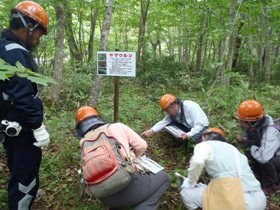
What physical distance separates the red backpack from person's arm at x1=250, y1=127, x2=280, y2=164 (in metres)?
2.44

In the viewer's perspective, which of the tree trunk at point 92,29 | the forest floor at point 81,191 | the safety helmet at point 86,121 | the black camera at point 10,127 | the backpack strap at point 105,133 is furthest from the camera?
the tree trunk at point 92,29

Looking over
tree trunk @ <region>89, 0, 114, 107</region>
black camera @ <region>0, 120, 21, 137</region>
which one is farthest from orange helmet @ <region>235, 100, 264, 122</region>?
black camera @ <region>0, 120, 21, 137</region>

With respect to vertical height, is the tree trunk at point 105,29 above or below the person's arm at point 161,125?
above

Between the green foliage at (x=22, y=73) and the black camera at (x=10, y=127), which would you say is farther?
the black camera at (x=10, y=127)

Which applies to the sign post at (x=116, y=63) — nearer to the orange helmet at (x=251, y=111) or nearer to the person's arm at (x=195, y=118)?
the person's arm at (x=195, y=118)

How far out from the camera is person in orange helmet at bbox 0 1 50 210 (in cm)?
316

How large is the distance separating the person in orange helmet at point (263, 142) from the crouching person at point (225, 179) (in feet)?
3.70

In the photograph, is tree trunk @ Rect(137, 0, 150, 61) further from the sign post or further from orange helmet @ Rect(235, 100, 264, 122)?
Result: orange helmet @ Rect(235, 100, 264, 122)

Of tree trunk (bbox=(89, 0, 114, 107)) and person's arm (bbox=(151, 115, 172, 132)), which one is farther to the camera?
person's arm (bbox=(151, 115, 172, 132))

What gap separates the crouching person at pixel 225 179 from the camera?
136 inches

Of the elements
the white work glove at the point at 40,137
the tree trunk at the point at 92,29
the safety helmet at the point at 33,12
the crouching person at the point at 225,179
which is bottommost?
the crouching person at the point at 225,179

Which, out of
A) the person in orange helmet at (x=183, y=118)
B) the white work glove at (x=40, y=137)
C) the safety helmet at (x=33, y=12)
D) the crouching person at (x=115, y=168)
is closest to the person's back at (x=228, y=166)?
the crouching person at (x=115, y=168)

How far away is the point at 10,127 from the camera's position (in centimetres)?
323

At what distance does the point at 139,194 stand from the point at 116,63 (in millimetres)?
2515
